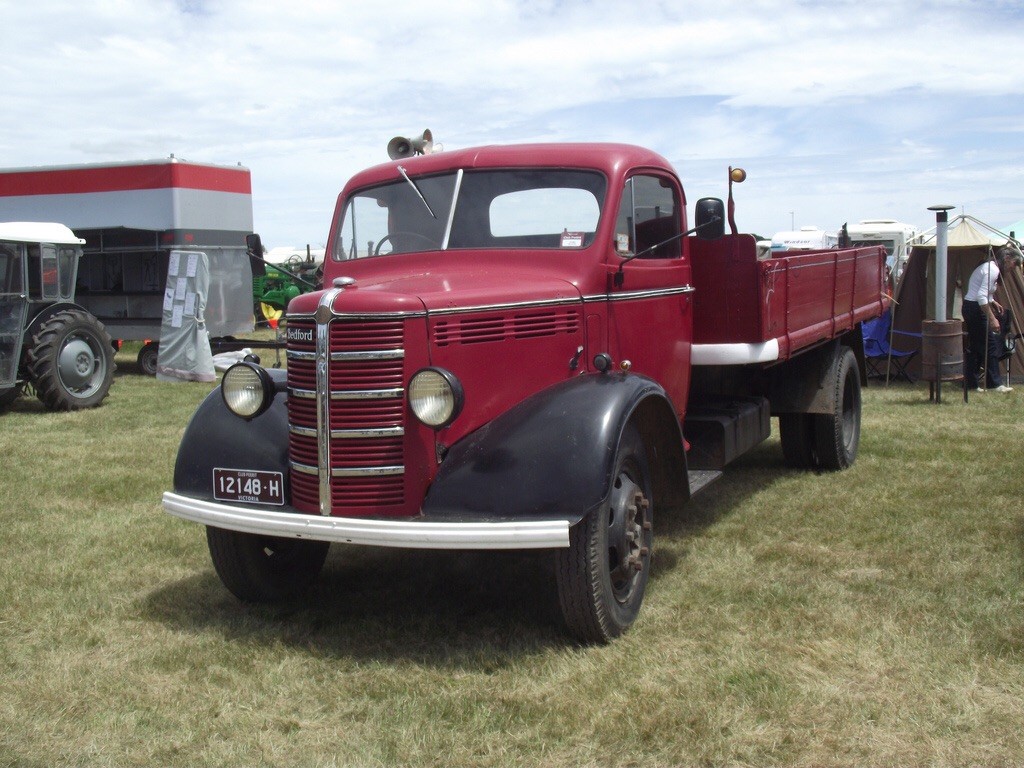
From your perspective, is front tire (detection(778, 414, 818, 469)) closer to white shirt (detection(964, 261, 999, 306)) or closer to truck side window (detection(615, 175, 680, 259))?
truck side window (detection(615, 175, 680, 259))

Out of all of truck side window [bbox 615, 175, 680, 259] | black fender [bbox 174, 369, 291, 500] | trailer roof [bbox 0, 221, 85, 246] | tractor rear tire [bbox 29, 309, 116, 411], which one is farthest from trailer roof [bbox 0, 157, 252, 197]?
black fender [bbox 174, 369, 291, 500]

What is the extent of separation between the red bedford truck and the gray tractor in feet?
23.3

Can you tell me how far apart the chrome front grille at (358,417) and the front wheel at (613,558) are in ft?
2.45

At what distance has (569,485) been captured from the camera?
155 inches

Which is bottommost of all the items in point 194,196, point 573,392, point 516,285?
point 573,392

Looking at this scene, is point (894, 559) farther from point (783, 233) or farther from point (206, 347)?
point (783, 233)

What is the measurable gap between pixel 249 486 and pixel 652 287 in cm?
231

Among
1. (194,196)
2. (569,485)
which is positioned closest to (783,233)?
(194,196)

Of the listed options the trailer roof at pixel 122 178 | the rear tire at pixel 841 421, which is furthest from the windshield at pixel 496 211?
the trailer roof at pixel 122 178

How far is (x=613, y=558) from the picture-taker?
14.6 feet

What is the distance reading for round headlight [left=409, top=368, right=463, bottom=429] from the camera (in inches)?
155

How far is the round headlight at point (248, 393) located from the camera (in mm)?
4535

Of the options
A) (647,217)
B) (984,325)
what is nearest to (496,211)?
(647,217)

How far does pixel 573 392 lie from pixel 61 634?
2.46m
